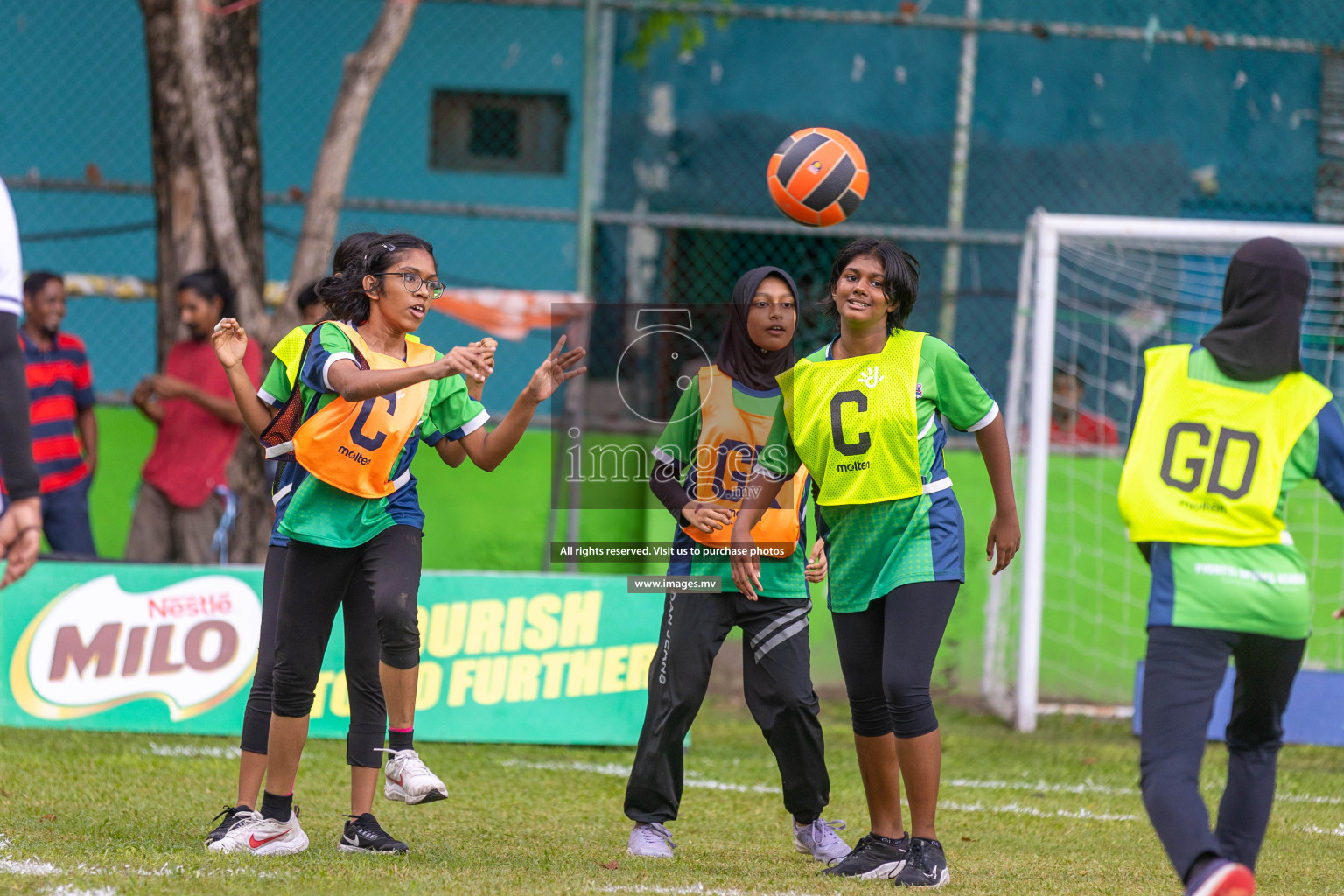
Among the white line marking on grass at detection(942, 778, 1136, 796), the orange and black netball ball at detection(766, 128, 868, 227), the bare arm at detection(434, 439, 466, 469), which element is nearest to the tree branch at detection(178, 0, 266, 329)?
the orange and black netball ball at detection(766, 128, 868, 227)

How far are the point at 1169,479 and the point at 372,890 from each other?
2382mm

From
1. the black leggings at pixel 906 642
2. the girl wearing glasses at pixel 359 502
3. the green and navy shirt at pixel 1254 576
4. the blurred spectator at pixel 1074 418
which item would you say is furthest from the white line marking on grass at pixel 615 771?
the blurred spectator at pixel 1074 418

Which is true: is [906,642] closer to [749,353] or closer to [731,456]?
[731,456]

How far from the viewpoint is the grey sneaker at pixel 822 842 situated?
15.3ft

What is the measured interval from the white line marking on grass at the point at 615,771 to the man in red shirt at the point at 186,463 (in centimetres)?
267

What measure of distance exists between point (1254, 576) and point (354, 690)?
2692mm

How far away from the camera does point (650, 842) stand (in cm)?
466

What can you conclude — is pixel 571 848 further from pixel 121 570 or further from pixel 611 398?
pixel 611 398

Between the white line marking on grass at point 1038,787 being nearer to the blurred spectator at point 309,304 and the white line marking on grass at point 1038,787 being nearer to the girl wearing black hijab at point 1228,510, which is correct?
the girl wearing black hijab at point 1228,510

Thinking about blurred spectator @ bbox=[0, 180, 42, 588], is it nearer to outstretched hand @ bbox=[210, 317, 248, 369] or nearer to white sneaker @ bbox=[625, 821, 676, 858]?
outstretched hand @ bbox=[210, 317, 248, 369]

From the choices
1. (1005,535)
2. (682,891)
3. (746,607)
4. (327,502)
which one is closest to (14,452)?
(327,502)

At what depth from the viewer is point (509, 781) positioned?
19.8 feet

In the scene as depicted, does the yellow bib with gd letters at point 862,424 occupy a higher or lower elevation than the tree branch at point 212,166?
lower

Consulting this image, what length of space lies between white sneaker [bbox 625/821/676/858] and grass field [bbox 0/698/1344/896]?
0.07 metres
